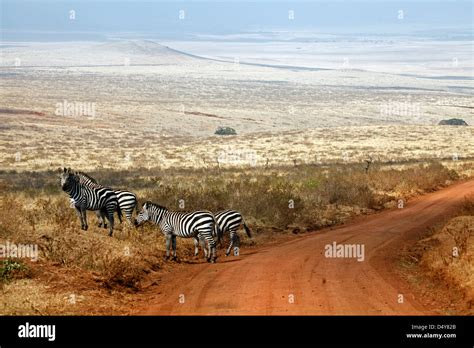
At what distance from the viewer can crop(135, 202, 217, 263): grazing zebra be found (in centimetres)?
1783

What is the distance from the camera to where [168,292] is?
15.1 m

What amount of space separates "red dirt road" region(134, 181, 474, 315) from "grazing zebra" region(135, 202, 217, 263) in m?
0.58

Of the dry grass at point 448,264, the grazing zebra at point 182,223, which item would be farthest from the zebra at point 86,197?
the dry grass at point 448,264

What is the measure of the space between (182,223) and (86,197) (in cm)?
276

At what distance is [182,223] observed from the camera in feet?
59.5

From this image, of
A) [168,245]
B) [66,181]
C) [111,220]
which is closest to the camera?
[168,245]

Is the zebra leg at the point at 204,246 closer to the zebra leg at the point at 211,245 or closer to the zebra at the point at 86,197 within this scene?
the zebra leg at the point at 211,245

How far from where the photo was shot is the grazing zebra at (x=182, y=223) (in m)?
17.8

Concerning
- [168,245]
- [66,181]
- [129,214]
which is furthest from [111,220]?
[168,245]

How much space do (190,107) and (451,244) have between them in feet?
312

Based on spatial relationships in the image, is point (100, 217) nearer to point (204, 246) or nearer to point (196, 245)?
point (196, 245)

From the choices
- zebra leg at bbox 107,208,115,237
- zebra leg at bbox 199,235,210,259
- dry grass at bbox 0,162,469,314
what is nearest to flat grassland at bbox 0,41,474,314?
dry grass at bbox 0,162,469,314

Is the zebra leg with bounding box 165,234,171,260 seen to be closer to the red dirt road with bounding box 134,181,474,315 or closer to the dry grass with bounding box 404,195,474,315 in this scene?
the red dirt road with bounding box 134,181,474,315

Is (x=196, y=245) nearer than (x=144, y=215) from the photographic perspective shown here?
Yes
